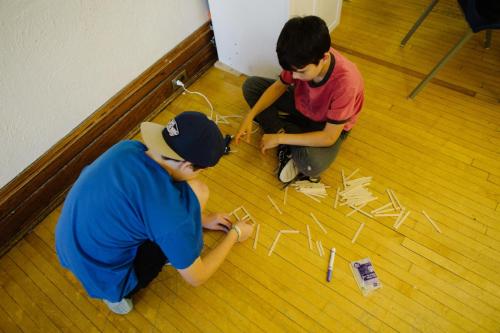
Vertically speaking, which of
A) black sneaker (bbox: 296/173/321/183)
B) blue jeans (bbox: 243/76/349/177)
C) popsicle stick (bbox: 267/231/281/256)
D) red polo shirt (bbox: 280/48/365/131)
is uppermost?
red polo shirt (bbox: 280/48/365/131)

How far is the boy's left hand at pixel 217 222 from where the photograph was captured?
1.76 meters

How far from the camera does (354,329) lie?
59.1 inches

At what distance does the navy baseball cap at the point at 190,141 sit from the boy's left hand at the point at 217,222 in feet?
2.40

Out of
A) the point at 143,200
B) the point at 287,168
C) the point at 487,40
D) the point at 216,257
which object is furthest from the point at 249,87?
the point at 487,40

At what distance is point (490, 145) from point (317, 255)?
52.1 inches

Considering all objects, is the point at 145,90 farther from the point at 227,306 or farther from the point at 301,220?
the point at 227,306

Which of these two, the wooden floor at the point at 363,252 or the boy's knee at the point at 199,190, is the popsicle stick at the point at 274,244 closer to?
the wooden floor at the point at 363,252

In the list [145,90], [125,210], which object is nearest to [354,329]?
[125,210]

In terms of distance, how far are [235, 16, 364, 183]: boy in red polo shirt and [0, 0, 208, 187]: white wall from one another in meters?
0.75

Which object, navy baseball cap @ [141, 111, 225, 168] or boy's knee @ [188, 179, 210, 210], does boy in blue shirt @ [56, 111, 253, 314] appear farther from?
boy's knee @ [188, 179, 210, 210]

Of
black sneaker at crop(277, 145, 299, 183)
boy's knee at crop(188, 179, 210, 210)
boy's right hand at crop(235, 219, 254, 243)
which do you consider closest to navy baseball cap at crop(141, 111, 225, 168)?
boy's knee at crop(188, 179, 210, 210)

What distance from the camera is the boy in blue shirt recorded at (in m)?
1.05

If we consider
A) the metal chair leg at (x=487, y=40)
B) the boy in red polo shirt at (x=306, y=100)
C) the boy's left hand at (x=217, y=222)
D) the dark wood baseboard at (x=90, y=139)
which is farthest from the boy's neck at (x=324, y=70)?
the metal chair leg at (x=487, y=40)

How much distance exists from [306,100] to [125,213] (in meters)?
1.18
